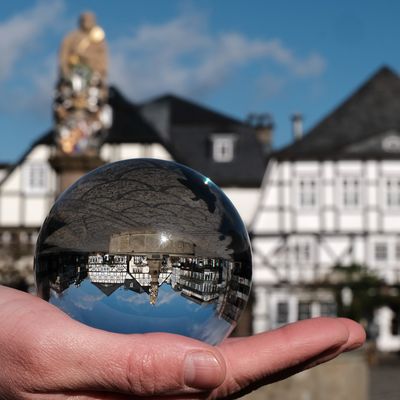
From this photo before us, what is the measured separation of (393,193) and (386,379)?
410 inches

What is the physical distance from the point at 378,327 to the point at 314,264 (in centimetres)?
343

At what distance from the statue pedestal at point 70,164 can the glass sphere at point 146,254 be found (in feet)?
33.6

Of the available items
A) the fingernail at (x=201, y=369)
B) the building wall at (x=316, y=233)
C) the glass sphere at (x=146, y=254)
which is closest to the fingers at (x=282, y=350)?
the glass sphere at (x=146, y=254)

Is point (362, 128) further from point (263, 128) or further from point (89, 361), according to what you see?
point (89, 361)

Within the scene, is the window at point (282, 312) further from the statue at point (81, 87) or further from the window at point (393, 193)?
the statue at point (81, 87)

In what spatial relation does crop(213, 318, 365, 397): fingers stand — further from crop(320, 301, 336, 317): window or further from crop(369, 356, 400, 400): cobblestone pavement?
crop(320, 301, 336, 317): window

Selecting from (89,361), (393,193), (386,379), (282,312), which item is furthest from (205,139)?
(89,361)

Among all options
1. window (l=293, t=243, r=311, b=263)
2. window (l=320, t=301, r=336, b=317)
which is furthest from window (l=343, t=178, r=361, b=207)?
window (l=320, t=301, r=336, b=317)

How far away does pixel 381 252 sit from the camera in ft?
114

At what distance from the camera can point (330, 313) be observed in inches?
1384

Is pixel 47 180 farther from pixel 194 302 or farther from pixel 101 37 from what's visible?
pixel 194 302

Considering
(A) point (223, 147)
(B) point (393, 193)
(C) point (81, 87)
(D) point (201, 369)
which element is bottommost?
(D) point (201, 369)

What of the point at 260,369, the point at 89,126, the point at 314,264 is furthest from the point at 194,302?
the point at 314,264

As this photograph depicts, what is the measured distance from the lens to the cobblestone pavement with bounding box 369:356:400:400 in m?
20.4
